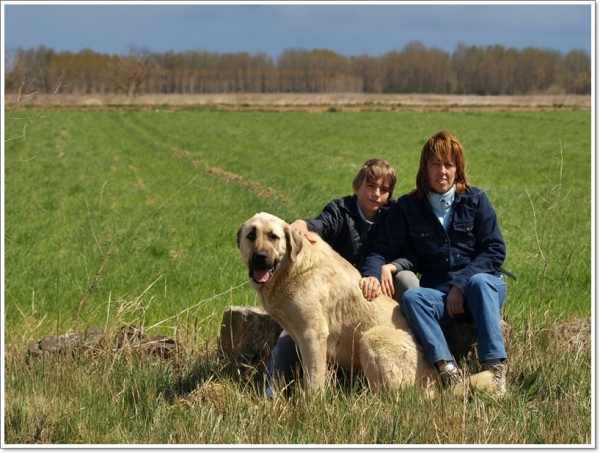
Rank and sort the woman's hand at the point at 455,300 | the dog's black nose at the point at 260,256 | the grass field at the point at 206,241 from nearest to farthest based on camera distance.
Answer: the grass field at the point at 206,241, the dog's black nose at the point at 260,256, the woman's hand at the point at 455,300

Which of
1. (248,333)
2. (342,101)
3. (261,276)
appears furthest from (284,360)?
(342,101)

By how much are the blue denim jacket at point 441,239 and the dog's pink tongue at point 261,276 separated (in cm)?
82

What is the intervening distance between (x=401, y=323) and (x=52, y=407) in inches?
98.1

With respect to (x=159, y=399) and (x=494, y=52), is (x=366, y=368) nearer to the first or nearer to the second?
(x=159, y=399)

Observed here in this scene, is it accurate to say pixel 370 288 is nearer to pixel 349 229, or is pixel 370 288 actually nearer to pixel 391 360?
pixel 391 360

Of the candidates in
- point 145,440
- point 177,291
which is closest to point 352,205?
point 145,440

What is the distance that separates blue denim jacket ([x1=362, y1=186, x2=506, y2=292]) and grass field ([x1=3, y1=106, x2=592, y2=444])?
862 millimetres

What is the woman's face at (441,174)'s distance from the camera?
17.4ft

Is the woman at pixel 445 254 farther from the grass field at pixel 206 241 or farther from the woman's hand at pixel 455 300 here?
the grass field at pixel 206 241

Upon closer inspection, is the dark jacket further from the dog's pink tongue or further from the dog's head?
the dog's pink tongue

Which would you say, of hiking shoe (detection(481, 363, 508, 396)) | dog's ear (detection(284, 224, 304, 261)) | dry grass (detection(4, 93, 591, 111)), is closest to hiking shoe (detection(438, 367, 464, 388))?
hiking shoe (detection(481, 363, 508, 396))

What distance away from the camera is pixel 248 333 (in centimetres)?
588

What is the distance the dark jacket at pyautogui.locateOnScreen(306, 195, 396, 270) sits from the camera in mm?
5621

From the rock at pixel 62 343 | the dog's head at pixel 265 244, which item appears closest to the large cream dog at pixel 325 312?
the dog's head at pixel 265 244
